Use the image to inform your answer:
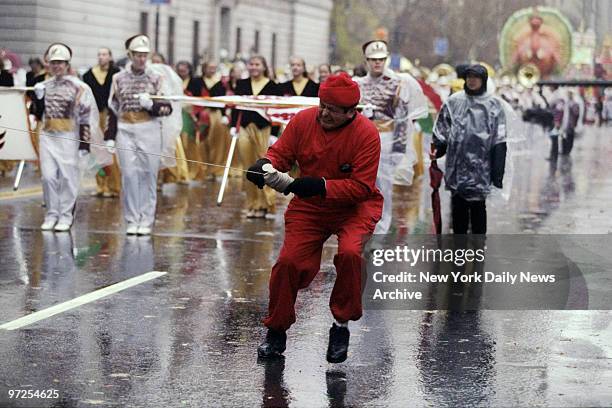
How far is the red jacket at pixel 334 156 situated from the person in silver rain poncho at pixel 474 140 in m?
3.77

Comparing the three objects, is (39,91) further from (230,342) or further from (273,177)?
(273,177)

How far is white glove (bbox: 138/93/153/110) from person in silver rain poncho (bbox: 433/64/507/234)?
3.59 metres

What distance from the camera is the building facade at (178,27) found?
45681 millimetres

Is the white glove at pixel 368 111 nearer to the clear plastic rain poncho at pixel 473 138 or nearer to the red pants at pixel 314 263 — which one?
the clear plastic rain poncho at pixel 473 138

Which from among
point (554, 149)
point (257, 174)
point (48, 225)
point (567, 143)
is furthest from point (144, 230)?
point (567, 143)

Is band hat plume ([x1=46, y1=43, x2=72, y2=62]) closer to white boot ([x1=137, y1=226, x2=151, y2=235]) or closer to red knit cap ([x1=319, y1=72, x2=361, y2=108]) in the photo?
white boot ([x1=137, y1=226, x2=151, y2=235])

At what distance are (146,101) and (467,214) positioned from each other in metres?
3.84

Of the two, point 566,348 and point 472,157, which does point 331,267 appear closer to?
point 472,157

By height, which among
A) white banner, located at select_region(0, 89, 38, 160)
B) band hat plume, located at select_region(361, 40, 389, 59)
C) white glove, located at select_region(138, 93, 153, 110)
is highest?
band hat plume, located at select_region(361, 40, 389, 59)

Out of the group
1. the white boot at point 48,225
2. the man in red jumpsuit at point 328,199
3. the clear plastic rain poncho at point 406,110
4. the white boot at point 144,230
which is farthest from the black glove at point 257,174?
the white boot at point 48,225

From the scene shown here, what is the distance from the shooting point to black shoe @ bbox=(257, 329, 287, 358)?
869 centimetres

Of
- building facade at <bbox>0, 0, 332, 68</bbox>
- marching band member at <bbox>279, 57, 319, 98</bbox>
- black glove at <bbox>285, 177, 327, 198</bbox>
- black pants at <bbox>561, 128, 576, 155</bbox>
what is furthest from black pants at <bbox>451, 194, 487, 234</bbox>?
black pants at <bbox>561, 128, 576, 155</bbox>

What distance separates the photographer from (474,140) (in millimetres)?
12367

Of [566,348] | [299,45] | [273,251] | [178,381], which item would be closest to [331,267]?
[273,251]
